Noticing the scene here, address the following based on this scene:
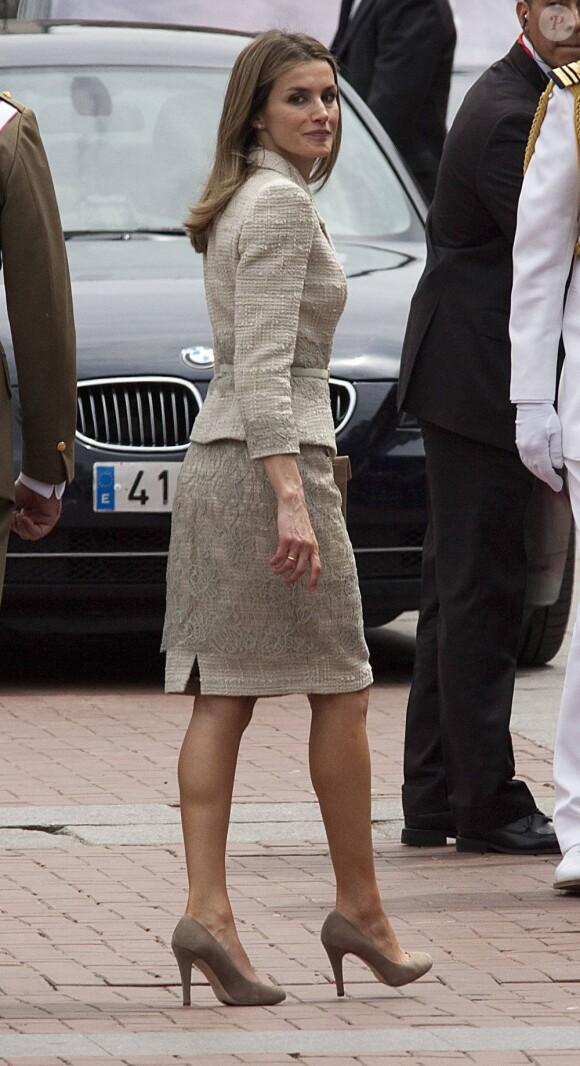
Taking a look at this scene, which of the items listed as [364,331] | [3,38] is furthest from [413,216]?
[3,38]

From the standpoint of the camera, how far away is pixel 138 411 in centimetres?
757

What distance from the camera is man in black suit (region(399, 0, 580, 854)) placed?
5.49 m

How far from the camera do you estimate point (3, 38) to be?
9203 mm

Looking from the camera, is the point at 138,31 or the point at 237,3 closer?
the point at 138,31

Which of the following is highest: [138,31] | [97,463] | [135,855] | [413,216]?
[138,31]

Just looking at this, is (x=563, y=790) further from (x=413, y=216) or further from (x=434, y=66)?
(x=434, y=66)

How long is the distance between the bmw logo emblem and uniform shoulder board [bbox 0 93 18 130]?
3.36 meters

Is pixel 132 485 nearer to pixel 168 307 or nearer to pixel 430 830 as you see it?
pixel 168 307

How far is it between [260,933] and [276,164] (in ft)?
5.22

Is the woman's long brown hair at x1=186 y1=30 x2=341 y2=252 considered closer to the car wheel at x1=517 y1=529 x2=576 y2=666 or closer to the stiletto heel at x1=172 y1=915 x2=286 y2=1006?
the stiletto heel at x1=172 y1=915 x2=286 y2=1006

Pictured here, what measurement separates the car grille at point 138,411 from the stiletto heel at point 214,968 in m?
3.36

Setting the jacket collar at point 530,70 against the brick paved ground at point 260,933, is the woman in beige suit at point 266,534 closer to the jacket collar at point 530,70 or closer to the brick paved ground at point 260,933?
the brick paved ground at point 260,933

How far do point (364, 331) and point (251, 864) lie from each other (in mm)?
2712

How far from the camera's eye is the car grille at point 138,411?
7539 mm
